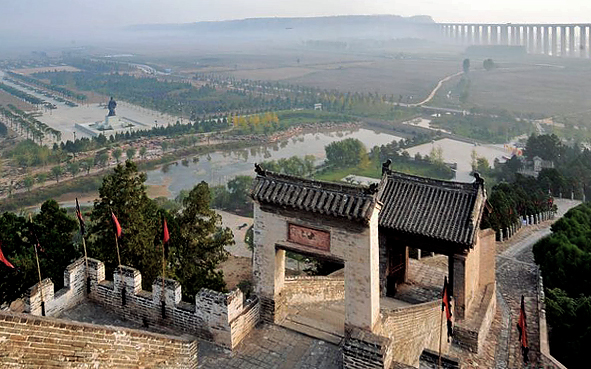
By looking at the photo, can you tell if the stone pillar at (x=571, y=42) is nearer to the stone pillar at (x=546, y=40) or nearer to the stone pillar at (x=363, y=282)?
the stone pillar at (x=546, y=40)

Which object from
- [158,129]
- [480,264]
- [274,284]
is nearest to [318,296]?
[274,284]

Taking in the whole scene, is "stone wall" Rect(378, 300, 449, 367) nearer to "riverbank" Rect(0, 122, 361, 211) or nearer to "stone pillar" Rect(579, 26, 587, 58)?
"riverbank" Rect(0, 122, 361, 211)

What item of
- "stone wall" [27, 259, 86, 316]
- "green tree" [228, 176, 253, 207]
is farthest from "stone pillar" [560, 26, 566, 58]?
"stone wall" [27, 259, 86, 316]

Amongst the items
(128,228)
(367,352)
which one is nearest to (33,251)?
(128,228)

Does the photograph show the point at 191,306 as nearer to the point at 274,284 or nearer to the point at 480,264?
the point at 274,284

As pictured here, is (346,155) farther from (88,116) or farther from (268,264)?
(88,116)

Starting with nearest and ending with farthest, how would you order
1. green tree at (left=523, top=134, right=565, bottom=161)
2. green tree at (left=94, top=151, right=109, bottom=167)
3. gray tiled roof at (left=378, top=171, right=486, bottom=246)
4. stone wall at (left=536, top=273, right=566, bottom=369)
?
stone wall at (left=536, top=273, right=566, bottom=369), gray tiled roof at (left=378, top=171, right=486, bottom=246), green tree at (left=523, top=134, right=565, bottom=161), green tree at (left=94, top=151, right=109, bottom=167)
